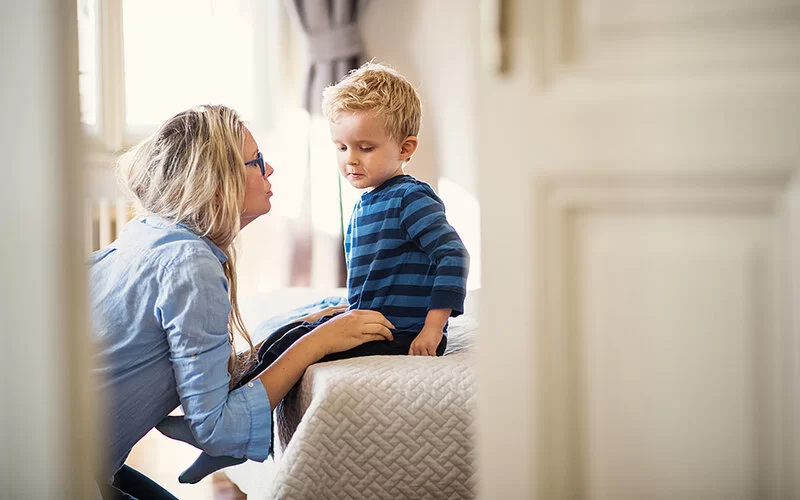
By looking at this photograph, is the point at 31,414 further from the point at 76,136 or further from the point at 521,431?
the point at 521,431

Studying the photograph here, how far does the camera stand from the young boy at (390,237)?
5.51ft

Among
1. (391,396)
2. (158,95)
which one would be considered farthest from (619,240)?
(158,95)

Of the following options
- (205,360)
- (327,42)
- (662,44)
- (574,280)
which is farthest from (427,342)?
(327,42)

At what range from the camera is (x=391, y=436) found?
1370mm

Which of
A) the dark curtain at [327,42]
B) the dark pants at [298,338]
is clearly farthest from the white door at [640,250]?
the dark curtain at [327,42]

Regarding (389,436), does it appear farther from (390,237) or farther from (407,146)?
(407,146)

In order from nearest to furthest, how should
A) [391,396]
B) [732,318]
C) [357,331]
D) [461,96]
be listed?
1. [732,318]
2. [391,396]
3. [357,331]
4. [461,96]

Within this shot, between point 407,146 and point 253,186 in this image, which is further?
point 407,146

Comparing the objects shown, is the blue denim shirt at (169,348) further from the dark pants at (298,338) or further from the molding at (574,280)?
the molding at (574,280)

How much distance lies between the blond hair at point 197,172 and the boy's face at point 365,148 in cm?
33

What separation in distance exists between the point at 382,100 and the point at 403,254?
1.21 ft

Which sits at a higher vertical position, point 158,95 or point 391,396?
point 158,95

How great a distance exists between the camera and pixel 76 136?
0.93 metres

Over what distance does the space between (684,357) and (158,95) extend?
3.11m
